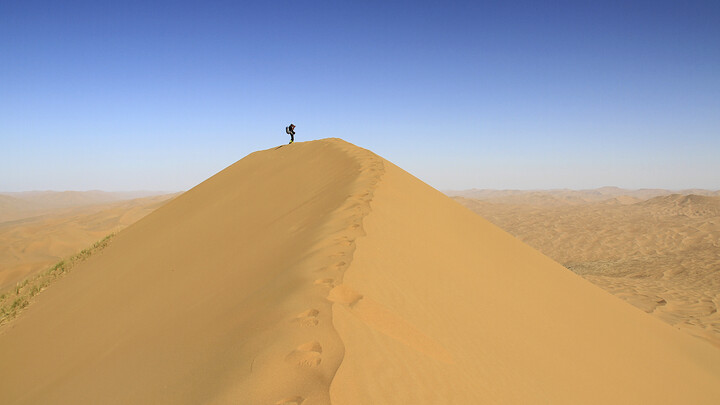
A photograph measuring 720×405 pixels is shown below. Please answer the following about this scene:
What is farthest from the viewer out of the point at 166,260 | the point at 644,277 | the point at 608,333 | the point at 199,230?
the point at 644,277

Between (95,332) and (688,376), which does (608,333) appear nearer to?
(688,376)

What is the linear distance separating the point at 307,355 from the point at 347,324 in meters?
0.33

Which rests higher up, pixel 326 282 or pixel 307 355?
pixel 326 282

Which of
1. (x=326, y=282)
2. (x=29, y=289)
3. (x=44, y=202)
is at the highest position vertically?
(x=326, y=282)

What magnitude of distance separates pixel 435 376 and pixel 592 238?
22.0 meters

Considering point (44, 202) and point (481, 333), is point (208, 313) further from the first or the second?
point (44, 202)

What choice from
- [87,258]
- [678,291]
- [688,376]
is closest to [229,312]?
[688,376]

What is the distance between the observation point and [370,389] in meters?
1.75

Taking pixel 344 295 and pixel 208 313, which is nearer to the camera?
pixel 344 295

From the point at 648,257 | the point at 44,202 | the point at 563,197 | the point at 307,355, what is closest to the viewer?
the point at 307,355

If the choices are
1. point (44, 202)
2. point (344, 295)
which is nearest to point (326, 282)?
point (344, 295)

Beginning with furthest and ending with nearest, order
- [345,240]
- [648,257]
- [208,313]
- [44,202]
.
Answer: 1. [44,202]
2. [648,257]
3. [345,240]
4. [208,313]

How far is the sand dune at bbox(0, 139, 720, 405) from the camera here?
6.49 ft

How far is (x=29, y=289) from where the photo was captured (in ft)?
25.1
